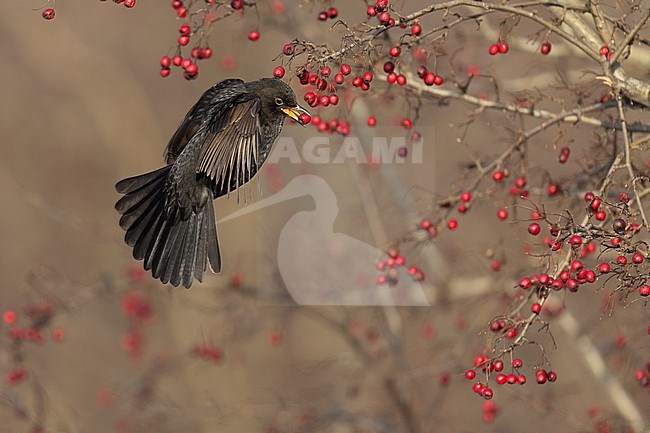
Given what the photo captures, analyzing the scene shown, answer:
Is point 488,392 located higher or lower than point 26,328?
lower

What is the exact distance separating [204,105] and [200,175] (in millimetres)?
272

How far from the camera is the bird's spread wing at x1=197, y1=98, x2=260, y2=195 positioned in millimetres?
3354

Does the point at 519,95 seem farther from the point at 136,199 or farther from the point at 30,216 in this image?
the point at 30,216

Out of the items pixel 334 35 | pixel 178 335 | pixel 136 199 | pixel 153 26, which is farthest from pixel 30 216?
pixel 136 199

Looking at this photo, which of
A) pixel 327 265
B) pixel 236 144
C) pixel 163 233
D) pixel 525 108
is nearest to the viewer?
pixel 236 144

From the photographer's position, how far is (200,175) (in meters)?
3.77

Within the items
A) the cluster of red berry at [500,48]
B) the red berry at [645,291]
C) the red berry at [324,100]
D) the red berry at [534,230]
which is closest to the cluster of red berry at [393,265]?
the cluster of red berry at [500,48]

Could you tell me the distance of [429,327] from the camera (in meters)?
5.97

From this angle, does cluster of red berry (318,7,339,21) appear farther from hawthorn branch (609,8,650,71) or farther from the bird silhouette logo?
the bird silhouette logo

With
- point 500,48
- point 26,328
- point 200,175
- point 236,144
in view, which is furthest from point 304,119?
point 26,328

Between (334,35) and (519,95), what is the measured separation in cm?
325

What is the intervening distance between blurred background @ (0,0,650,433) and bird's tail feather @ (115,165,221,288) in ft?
2.61

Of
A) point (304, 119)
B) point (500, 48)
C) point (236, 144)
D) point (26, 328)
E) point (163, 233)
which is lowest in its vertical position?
point (26, 328)

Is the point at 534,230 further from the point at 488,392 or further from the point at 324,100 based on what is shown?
the point at 324,100
